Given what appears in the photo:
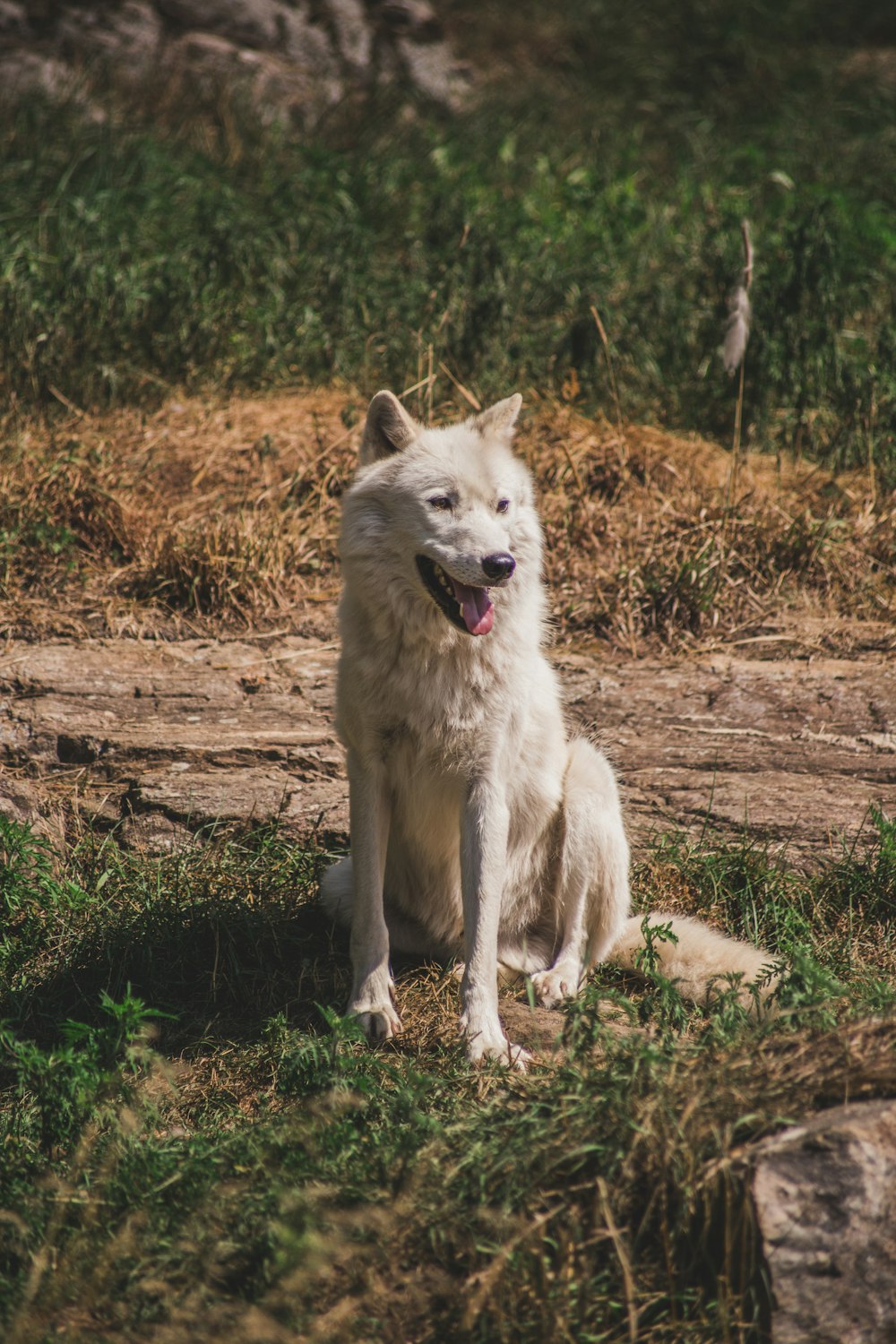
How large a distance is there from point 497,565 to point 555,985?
5.07 ft

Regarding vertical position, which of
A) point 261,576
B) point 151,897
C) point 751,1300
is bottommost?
point 151,897

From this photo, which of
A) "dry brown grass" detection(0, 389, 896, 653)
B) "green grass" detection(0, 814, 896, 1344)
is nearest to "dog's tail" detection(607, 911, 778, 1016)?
"green grass" detection(0, 814, 896, 1344)

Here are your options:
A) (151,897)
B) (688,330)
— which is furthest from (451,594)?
(688,330)

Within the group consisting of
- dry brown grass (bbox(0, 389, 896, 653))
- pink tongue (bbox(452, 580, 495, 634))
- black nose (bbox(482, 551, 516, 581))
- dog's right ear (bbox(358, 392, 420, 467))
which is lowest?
dry brown grass (bbox(0, 389, 896, 653))

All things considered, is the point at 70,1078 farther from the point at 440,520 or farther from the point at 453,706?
the point at 440,520

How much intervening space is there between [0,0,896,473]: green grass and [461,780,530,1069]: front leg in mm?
3687

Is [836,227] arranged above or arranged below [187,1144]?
above

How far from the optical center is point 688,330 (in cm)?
748

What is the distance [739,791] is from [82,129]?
25.3 ft

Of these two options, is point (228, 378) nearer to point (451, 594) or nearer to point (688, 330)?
point (688, 330)

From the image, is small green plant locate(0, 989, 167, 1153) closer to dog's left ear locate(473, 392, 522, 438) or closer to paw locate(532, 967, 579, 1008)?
paw locate(532, 967, 579, 1008)

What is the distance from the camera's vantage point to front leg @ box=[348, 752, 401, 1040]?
377cm

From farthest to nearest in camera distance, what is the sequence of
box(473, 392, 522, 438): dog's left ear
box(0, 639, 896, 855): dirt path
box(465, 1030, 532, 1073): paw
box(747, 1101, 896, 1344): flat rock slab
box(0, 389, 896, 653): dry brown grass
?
box(0, 389, 896, 653): dry brown grass → box(0, 639, 896, 855): dirt path → box(473, 392, 522, 438): dog's left ear → box(465, 1030, 532, 1073): paw → box(747, 1101, 896, 1344): flat rock slab

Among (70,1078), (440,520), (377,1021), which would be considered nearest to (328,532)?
(440,520)
